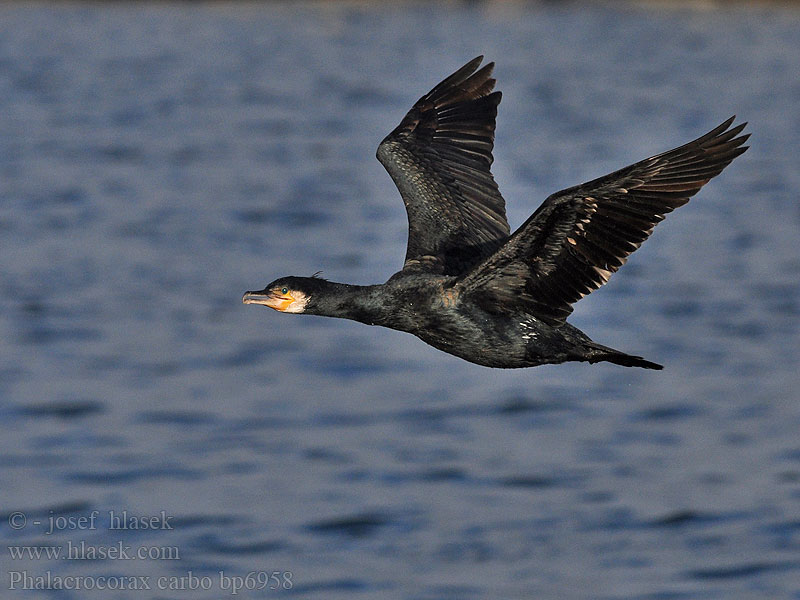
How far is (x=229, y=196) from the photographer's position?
26.3 metres

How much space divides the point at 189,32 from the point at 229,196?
28893mm

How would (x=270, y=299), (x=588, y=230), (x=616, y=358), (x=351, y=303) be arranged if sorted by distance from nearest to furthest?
1. (x=588, y=230)
2. (x=616, y=358)
3. (x=270, y=299)
4. (x=351, y=303)

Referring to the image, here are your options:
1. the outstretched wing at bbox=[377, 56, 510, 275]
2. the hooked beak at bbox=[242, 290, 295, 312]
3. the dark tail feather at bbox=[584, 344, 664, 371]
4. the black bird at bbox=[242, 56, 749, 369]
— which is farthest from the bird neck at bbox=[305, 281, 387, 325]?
the dark tail feather at bbox=[584, 344, 664, 371]

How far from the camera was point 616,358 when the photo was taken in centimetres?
677

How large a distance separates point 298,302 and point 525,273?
3.93ft

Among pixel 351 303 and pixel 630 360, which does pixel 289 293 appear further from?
pixel 630 360

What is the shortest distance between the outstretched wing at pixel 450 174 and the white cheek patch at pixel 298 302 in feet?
2.64

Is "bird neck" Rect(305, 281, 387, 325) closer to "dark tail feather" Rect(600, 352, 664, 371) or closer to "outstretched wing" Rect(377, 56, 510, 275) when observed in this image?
"outstretched wing" Rect(377, 56, 510, 275)

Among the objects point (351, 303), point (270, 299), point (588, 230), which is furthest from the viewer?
point (351, 303)

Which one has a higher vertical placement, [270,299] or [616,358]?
[270,299]

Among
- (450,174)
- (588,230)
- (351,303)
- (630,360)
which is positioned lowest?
(630,360)

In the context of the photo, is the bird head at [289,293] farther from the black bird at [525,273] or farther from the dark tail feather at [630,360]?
the dark tail feather at [630,360]

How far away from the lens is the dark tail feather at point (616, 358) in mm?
6535

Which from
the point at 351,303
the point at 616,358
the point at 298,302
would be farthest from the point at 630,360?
the point at 298,302
